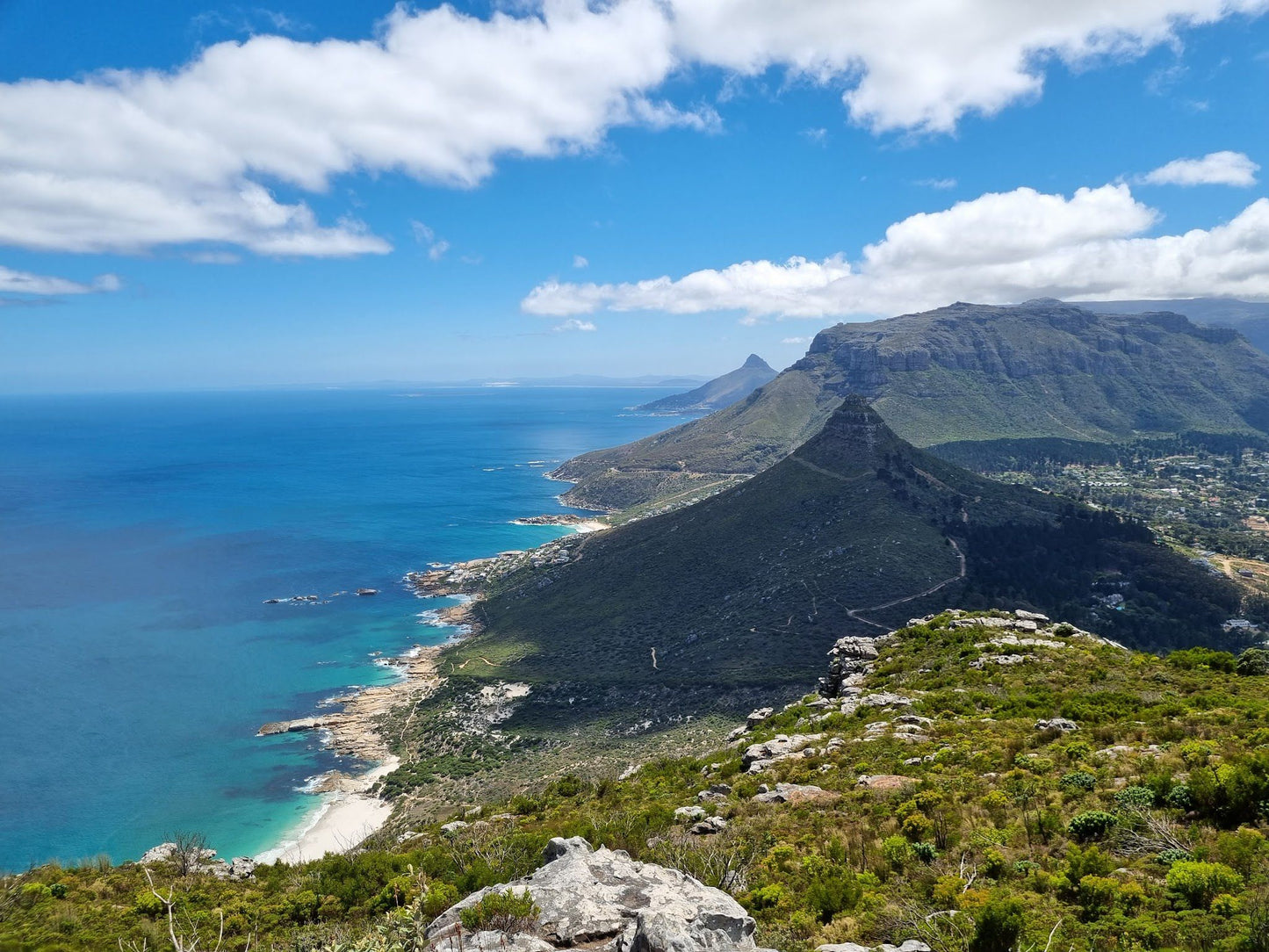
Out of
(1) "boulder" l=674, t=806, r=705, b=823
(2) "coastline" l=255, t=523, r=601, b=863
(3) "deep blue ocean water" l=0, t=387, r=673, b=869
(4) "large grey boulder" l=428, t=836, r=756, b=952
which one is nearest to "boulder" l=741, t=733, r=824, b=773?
(1) "boulder" l=674, t=806, r=705, b=823


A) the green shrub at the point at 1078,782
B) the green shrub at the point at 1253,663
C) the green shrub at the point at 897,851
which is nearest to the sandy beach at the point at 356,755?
the green shrub at the point at 897,851

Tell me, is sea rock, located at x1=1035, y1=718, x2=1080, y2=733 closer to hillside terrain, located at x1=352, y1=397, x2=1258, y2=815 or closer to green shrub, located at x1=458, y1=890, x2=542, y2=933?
green shrub, located at x1=458, y1=890, x2=542, y2=933

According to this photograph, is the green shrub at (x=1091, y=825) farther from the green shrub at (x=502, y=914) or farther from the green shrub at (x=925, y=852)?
the green shrub at (x=502, y=914)

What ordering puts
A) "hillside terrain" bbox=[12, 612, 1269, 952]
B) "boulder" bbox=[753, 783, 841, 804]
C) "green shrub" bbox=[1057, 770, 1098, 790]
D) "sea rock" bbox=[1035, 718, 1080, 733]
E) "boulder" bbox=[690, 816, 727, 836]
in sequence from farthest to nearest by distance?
"sea rock" bbox=[1035, 718, 1080, 733] < "boulder" bbox=[753, 783, 841, 804] < "boulder" bbox=[690, 816, 727, 836] < "green shrub" bbox=[1057, 770, 1098, 790] < "hillside terrain" bbox=[12, 612, 1269, 952]

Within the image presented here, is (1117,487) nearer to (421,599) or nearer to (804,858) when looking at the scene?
(421,599)

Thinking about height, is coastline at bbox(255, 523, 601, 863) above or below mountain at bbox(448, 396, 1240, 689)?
below

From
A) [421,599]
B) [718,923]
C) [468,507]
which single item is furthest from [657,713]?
[468,507]

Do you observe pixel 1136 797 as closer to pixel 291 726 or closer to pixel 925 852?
pixel 925 852
